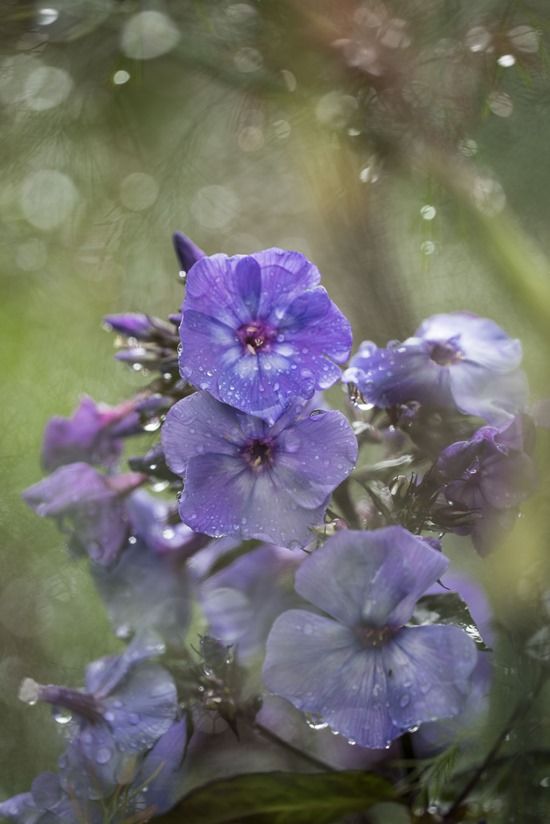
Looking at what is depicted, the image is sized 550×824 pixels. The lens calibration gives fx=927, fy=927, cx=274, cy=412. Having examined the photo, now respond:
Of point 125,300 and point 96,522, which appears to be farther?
point 125,300

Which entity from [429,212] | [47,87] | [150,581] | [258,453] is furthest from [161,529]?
[47,87]

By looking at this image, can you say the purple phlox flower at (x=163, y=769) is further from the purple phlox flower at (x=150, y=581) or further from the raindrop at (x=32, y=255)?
the raindrop at (x=32, y=255)

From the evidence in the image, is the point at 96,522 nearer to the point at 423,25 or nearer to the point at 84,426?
the point at 84,426

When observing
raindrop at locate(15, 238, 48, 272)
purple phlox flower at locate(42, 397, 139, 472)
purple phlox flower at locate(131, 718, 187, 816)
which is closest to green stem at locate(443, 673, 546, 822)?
purple phlox flower at locate(131, 718, 187, 816)

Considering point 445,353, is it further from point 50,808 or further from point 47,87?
point 47,87

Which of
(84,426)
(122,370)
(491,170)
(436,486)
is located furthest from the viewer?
(122,370)

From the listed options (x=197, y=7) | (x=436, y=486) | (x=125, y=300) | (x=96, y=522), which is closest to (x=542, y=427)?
(x=436, y=486)

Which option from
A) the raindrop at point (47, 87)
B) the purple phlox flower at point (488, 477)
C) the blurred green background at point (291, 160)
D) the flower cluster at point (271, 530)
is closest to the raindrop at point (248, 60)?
the blurred green background at point (291, 160)
